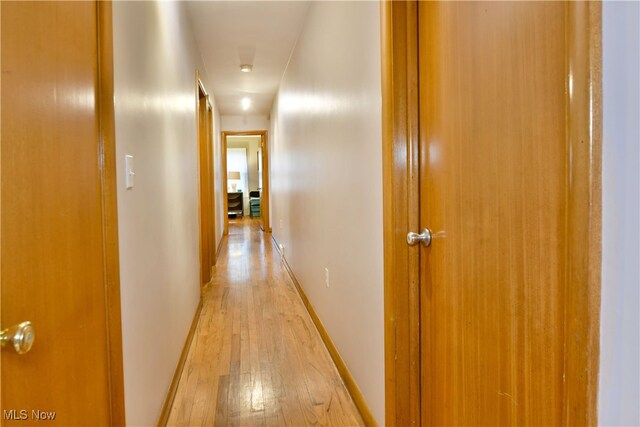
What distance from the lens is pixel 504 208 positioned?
35.5 inches

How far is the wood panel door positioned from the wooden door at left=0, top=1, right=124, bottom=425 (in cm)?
90

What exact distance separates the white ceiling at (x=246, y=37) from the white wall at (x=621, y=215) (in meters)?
2.71

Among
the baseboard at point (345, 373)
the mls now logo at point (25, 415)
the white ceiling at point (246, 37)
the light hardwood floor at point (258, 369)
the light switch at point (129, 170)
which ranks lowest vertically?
the light hardwood floor at point (258, 369)

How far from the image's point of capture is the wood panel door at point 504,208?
668mm

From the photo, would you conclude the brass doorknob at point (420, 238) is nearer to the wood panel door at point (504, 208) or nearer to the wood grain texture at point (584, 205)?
the wood panel door at point (504, 208)

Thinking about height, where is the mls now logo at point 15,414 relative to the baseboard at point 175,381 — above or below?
above

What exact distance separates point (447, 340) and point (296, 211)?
3028 mm

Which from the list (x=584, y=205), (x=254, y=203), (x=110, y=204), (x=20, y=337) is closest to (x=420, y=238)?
(x=584, y=205)

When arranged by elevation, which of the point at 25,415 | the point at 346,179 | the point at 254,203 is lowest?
the point at 25,415

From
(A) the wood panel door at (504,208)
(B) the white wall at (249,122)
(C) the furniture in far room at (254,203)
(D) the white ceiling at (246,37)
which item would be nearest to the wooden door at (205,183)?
(D) the white ceiling at (246,37)

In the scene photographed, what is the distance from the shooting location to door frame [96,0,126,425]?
1150 mm

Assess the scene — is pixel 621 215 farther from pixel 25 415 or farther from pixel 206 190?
pixel 206 190

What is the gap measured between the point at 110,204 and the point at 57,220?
0.31 meters

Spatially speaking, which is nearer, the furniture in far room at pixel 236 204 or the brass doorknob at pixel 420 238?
the brass doorknob at pixel 420 238
